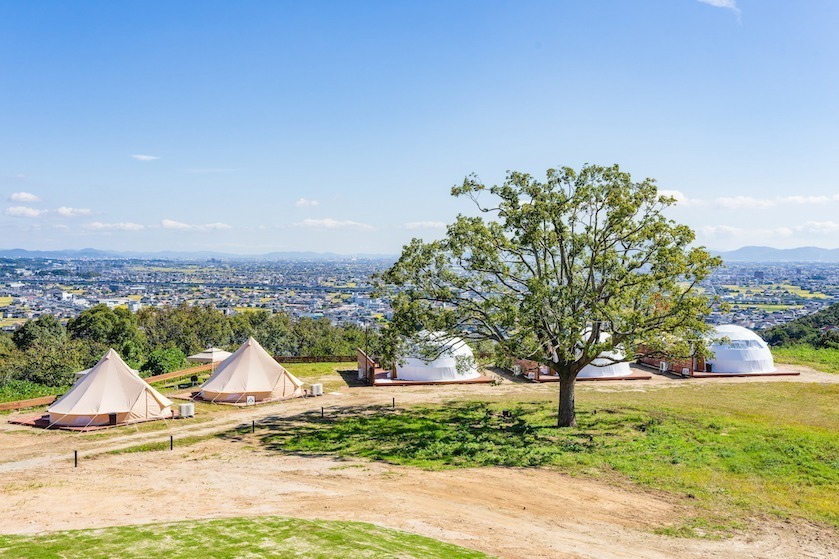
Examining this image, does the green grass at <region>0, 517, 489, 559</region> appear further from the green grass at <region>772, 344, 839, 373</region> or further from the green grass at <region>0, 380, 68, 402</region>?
the green grass at <region>772, 344, 839, 373</region>

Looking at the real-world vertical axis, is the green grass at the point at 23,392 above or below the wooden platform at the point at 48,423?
below

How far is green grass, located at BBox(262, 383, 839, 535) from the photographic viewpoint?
19297 mm

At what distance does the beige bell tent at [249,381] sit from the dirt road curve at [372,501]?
10.6 metres

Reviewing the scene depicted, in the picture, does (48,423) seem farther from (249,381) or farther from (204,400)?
(249,381)

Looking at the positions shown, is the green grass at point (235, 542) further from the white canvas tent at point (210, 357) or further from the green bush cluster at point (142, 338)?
the green bush cluster at point (142, 338)

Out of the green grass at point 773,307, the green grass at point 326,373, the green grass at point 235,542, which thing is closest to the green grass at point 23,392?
the green grass at point 326,373

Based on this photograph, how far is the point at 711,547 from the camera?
15.3 m

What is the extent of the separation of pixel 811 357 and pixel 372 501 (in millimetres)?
51158

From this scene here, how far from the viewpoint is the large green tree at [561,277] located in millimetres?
26891

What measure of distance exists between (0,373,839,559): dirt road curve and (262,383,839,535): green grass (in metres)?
1.24

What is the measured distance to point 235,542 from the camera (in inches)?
517

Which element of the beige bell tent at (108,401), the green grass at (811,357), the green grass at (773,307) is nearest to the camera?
the beige bell tent at (108,401)

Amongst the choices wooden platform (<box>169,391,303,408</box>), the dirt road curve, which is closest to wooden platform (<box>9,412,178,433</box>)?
the dirt road curve

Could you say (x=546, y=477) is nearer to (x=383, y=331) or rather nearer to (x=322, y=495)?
(x=322, y=495)
